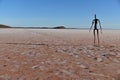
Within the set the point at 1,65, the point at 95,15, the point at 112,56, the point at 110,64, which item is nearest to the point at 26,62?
the point at 1,65

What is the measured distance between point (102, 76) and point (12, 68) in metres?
2.87

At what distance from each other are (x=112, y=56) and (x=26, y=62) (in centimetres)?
368

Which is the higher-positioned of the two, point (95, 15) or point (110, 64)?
point (95, 15)

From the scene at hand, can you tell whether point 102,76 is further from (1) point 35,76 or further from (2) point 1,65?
(2) point 1,65

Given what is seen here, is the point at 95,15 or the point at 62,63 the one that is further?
the point at 95,15

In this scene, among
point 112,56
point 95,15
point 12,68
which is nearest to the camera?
point 12,68

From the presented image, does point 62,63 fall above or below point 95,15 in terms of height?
below

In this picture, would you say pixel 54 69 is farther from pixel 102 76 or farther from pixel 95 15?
pixel 95 15

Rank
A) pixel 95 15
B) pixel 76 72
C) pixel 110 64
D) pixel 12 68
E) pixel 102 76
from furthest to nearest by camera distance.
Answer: pixel 95 15
pixel 110 64
pixel 12 68
pixel 76 72
pixel 102 76

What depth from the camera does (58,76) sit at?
19.6 feet

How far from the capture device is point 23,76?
598 centimetres

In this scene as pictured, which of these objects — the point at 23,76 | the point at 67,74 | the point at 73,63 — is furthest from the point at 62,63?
the point at 23,76

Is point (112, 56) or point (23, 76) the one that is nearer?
point (23, 76)

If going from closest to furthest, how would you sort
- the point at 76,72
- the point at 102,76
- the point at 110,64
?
the point at 102,76 < the point at 76,72 < the point at 110,64
